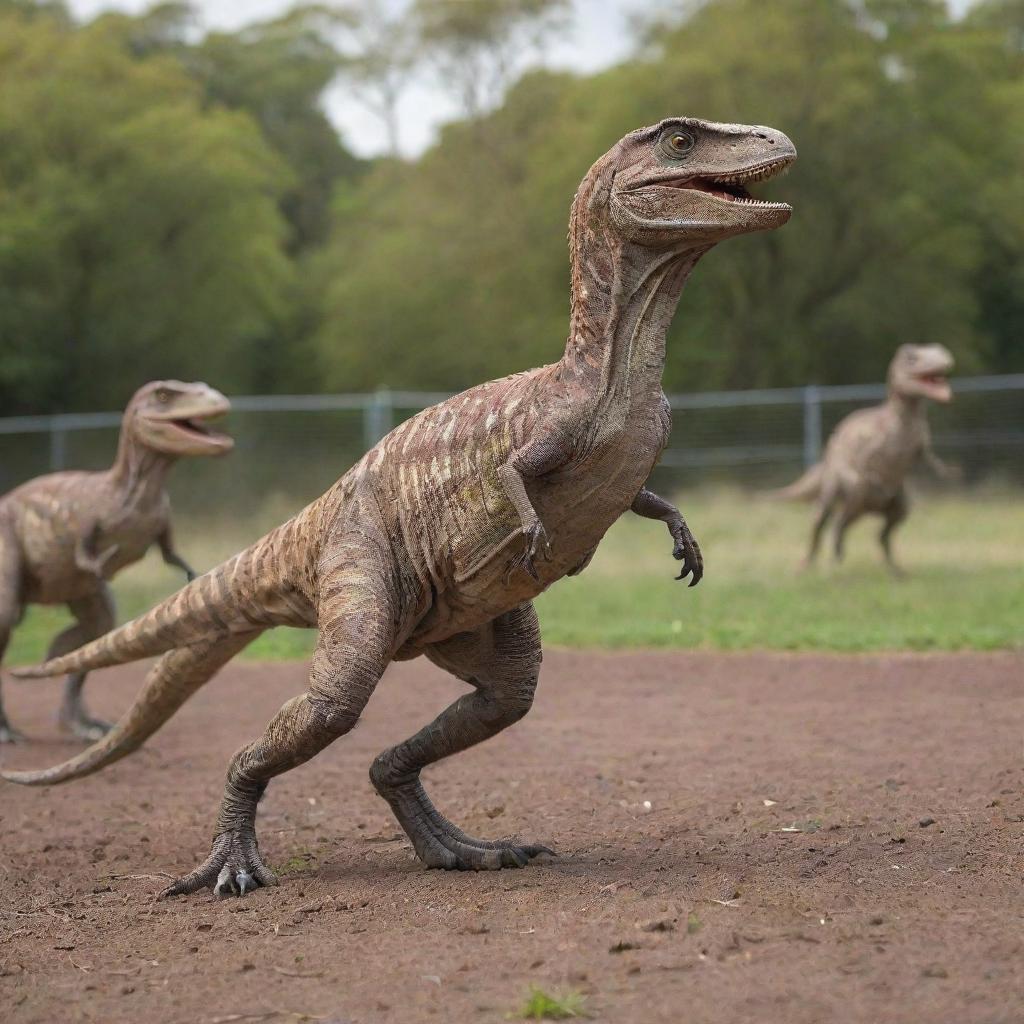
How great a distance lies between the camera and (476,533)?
4.84 m

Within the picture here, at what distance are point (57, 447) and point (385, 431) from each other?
3838 mm

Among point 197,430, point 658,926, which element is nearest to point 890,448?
point 197,430

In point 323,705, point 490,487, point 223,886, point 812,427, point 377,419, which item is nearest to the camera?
point 490,487

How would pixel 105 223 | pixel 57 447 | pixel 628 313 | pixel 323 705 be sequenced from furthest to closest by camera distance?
pixel 105 223 → pixel 57 447 → pixel 323 705 → pixel 628 313

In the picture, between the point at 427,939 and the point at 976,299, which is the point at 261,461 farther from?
the point at 976,299

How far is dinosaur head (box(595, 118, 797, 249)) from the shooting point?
4.43m

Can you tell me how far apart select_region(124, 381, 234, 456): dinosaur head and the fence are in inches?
288

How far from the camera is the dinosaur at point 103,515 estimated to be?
8.59m

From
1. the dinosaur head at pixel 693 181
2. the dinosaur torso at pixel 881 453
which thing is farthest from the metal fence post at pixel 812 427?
the dinosaur head at pixel 693 181

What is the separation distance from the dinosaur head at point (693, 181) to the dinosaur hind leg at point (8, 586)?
5.38 m

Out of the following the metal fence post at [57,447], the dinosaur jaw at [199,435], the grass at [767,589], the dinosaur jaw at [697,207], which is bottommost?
the grass at [767,589]

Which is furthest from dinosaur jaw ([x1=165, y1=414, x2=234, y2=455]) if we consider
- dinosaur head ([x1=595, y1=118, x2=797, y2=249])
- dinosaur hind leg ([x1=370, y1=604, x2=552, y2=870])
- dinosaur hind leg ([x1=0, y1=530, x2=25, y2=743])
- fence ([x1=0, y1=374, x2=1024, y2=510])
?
fence ([x1=0, y1=374, x2=1024, y2=510])

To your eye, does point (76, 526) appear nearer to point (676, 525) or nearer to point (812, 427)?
point (676, 525)

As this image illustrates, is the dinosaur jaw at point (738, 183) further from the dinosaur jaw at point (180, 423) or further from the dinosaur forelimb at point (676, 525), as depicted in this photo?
the dinosaur jaw at point (180, 423)
